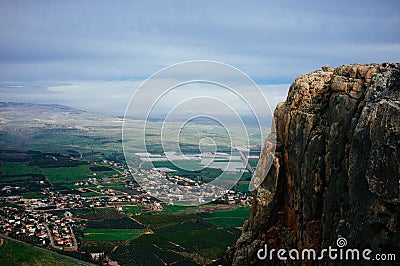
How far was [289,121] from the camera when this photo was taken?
16.5 meters

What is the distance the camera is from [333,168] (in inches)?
547

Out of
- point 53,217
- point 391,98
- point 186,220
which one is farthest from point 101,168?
point 391,98

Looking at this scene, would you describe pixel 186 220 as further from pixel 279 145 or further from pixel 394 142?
pixel 394 142

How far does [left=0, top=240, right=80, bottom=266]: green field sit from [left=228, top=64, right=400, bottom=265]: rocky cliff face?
22705mm

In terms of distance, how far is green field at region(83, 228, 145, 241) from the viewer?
44438 millimetres

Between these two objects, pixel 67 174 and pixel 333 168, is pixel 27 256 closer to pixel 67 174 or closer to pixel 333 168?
pixel 333 168

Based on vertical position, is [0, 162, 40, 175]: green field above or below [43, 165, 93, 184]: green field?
above

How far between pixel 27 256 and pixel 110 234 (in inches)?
465

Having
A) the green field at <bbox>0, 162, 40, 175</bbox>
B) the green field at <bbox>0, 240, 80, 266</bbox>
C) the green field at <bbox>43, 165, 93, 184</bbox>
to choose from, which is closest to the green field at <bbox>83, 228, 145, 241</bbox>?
the green field at <bbox>0, 240, 80, 266</bbox>

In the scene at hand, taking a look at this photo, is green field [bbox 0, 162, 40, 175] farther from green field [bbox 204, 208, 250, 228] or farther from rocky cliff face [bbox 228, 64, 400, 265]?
rocky cliff face [bbox 228, 64, 400, 265]

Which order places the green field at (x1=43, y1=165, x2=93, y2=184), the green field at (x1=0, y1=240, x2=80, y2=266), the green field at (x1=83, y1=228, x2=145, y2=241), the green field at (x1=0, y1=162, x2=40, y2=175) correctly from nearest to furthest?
the green field at (x1=0, y1=240, x2=80, y2=266) → the green field at (x1=83, y1=228, x2=145, y2=241) → the green field at (x1=43, y1=165, x2=93, y2=184) → the green field at (x1=0, y1=162, x2=40, y2=175)

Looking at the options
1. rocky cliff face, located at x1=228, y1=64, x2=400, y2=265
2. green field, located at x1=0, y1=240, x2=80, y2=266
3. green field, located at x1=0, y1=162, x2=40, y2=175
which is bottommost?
green field, located at x1=0, y1=240, x2=80, y2=266

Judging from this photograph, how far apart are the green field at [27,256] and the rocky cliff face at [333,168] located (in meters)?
22.7

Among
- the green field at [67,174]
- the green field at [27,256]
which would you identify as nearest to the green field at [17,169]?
the green field at [67,174]
